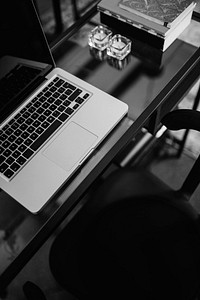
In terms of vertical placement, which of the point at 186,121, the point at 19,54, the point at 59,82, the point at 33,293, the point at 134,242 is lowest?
the point at 134,242

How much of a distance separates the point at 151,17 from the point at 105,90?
27 centimetres

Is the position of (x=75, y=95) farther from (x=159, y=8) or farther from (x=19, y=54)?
(x=159, y=8)

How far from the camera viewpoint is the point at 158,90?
1101 mm

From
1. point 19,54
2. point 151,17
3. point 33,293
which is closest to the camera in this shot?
point 33,293

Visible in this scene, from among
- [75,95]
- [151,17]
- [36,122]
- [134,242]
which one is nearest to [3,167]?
[36,122]

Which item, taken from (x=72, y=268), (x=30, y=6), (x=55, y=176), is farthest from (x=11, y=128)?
(x=72, y=268)

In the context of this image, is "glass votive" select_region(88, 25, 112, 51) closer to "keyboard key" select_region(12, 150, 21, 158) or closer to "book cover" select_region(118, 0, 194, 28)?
"book cover" select_region(118, 0, 194, 28)

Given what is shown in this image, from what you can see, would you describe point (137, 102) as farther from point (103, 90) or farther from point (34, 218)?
point (34, 218)

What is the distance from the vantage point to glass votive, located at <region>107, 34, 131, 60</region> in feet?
3.80

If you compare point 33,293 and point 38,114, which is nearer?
point 33,293

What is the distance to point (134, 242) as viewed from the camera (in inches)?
44.0

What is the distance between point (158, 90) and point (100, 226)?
0.44 metres

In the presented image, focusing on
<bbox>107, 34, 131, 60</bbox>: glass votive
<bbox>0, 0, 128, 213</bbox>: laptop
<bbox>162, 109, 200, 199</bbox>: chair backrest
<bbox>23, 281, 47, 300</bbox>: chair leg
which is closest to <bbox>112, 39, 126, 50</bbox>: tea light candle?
<bbox>107, 34, 131, 60</bbox>: glass votive

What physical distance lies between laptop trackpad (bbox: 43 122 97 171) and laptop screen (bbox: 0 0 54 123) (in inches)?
6.7
